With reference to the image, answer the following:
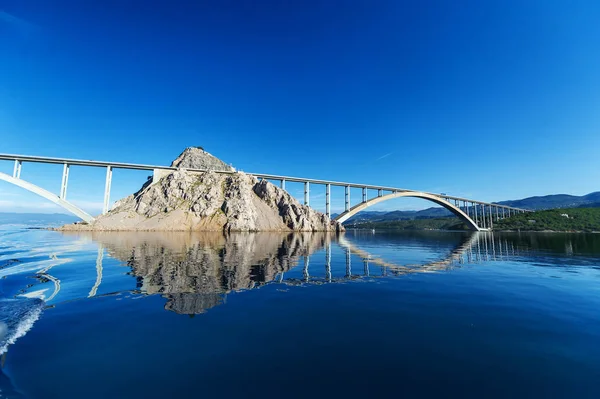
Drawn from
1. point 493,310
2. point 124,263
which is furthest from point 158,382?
point 124,263

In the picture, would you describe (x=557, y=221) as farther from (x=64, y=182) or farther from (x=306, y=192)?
(x=64, y=182)

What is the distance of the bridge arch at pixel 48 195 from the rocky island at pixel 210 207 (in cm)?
400

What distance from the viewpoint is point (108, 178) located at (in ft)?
331

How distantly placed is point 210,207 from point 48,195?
55.2m

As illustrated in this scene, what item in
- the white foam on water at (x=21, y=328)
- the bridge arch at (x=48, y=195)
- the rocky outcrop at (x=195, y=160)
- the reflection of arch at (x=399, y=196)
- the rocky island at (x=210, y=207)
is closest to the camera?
the white foam on water at (x=21, y=328)

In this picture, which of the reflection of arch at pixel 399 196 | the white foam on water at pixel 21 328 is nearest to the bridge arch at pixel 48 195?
the reflection of arch at pixel 399 196

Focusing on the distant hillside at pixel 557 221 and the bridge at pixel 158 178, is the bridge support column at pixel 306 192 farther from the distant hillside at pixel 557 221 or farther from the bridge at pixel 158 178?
the distant hillside at pixel 557 221

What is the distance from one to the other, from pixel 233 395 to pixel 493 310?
10.8 metres

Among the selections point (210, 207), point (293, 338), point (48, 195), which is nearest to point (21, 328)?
point (293, 338)

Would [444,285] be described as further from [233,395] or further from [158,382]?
[158,382]

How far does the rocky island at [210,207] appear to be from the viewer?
3907 inches

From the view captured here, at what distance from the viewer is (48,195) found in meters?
90.6

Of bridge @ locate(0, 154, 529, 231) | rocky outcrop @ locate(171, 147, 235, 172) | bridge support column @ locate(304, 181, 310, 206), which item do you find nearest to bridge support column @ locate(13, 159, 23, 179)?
bridge @ locate(0, 154, 529, 231)

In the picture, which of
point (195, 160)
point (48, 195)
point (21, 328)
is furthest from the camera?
point (195, 160)
